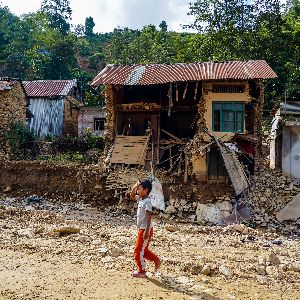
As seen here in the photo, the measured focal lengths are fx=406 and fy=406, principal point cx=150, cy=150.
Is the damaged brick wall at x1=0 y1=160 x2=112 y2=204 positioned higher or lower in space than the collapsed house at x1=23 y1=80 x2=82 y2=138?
lower

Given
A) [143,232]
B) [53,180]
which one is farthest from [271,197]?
[143,232]

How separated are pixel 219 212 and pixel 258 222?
72.4 inches

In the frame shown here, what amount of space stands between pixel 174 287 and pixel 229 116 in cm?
1531

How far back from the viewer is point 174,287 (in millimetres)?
5617

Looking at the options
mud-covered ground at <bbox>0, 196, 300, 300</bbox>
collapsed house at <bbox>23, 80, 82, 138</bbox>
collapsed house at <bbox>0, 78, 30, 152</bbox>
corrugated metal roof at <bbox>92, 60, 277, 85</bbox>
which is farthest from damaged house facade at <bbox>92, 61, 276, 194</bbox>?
collapsed house at <bbox>23, 80, 82, 138</bbox>

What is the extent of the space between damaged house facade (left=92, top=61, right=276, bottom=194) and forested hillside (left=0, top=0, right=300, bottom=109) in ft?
23.8

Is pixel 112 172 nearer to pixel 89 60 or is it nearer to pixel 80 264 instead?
pixel 80 264

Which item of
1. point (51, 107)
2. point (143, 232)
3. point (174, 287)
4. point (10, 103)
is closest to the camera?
point (174, 287)

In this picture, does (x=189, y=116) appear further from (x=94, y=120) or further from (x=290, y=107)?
(x=94, y=120)

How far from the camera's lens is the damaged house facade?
64.7 ft

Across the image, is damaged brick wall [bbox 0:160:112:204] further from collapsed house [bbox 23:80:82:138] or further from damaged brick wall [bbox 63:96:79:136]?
damaged brick wall [bbox 63:96:79:136]

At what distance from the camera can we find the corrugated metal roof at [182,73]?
19500 mm

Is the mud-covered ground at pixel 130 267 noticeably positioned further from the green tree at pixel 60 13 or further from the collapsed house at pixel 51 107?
the green tree at pixel 60 13

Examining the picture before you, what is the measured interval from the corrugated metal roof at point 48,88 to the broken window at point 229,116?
48.0 ft
